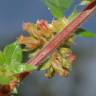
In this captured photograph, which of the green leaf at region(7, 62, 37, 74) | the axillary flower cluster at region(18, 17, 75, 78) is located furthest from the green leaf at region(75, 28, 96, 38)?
the green leaf at region(7, 62, 37, 74)

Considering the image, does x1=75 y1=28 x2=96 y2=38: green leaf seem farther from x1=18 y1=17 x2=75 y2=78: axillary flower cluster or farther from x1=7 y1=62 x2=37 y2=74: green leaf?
x1=7 y1=62 x2=37 y2=74: green leaf

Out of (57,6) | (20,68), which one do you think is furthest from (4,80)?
(57,6)

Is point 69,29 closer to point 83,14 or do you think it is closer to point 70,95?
point 83,14

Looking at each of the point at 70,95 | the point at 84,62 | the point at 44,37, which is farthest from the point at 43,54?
the point at 84,62

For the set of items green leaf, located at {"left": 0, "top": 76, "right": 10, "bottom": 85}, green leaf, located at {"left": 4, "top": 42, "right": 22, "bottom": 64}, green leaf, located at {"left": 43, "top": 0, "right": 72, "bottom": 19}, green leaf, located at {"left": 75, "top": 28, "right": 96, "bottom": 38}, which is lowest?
green leaf, located at {"left": 0, "top": 76, "right": 10, "bottom": 85}

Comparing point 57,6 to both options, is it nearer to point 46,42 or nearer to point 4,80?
point 46,42

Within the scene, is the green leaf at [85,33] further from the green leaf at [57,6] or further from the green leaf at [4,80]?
the green leaf at [4,80]
